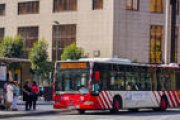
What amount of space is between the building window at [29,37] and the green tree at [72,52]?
29.7 ft

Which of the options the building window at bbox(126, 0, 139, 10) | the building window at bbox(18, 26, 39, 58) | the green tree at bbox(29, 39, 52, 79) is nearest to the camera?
the green tree at bbox(29, 39, 52, 79)

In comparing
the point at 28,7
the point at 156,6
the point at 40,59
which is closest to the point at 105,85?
the point at 40,59

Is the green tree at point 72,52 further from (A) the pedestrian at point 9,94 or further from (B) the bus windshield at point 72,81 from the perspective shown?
(B) the bus windshield at point 72,81

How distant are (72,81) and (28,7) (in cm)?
5050

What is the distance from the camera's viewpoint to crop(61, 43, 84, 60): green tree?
7200 cm

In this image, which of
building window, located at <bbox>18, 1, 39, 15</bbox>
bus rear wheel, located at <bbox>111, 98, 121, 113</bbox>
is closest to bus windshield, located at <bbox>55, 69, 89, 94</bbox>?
bus rear wheel, located at <bbox>111, 98, 121, 113</bbox>

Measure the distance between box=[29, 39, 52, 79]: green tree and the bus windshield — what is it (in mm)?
39036

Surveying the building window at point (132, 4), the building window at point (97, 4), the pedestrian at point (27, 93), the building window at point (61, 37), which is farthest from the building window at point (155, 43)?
the pedestrian at point (27, 93)

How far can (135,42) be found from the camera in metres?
77.1

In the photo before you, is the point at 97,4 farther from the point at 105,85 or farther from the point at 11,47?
the point at 105,85

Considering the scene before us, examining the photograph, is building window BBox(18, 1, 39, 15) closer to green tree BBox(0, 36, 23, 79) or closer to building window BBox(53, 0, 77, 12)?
building window BBox(53, 0, 77, 12)

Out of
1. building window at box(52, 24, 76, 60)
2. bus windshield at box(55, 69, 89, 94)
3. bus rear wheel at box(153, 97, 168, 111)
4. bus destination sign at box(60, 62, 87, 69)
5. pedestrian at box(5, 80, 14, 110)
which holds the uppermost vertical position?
building window at box(52, 24, 76, 60)

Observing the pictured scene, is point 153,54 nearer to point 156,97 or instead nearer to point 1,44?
point 1,44

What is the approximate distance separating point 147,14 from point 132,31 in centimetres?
296
